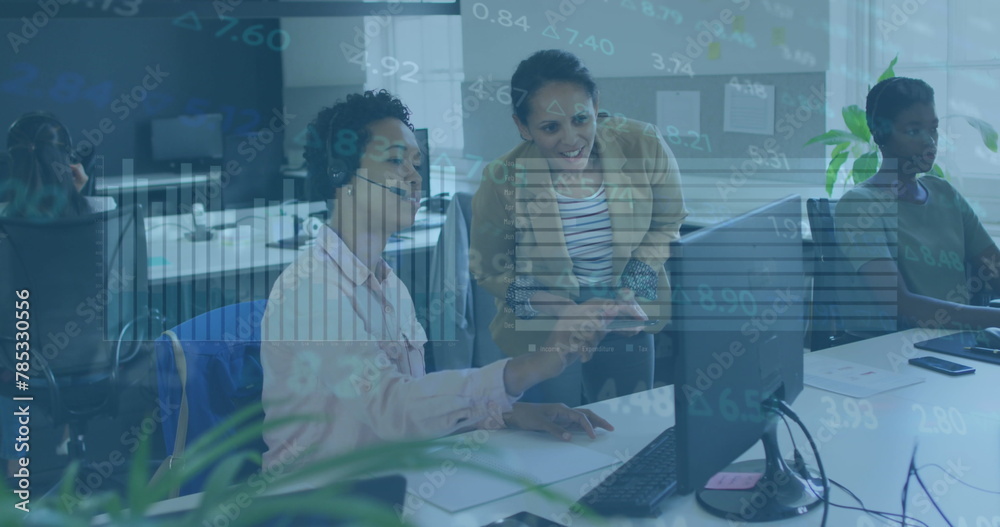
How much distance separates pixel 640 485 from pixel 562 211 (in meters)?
1.06

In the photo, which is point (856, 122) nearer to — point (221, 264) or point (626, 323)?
point (626, 323)

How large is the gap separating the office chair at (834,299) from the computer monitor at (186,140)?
15.4 feet

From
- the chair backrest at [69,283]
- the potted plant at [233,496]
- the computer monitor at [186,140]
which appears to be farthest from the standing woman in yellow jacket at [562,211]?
the computer monitor at [186,140]

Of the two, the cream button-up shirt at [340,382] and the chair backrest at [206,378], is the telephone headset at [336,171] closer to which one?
the cream button-up shirt at [340,382]

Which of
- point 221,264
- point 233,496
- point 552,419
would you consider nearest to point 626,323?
point 552,419

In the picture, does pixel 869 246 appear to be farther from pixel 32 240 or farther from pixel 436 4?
pixel 32 240

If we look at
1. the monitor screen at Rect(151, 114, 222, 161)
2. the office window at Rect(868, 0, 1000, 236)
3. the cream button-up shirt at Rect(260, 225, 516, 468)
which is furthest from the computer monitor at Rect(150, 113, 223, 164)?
the cream button-up shirt at Rect(260, 225, 516, 468)

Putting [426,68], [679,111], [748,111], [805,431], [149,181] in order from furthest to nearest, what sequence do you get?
[149,181]
[426,68]
[679,111]
[748,111]
[805,431]

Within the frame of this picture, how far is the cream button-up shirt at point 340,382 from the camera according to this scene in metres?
1.43

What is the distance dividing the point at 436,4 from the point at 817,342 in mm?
1368

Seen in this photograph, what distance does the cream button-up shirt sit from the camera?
4.71 ft

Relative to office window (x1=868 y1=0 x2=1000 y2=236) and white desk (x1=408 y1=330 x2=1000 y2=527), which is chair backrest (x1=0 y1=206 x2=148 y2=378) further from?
office window (x1=868 y1=0 x2=1000 y2=236)

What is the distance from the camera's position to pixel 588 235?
227 centimetres

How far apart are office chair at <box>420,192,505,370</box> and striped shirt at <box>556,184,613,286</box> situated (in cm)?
69
